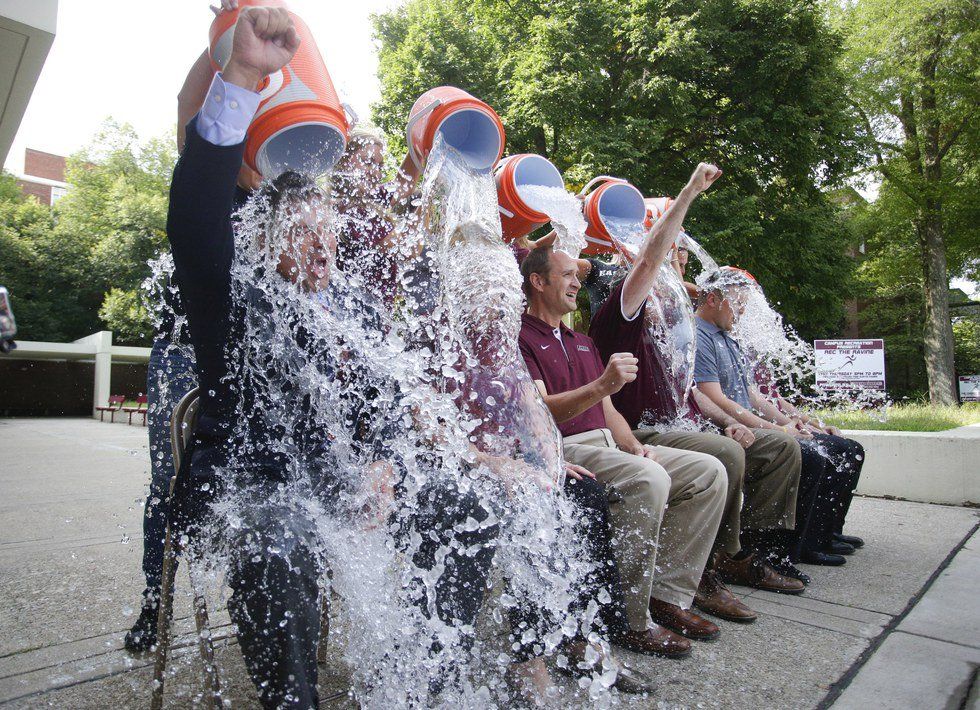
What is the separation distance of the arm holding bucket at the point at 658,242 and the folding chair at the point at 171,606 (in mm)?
2018

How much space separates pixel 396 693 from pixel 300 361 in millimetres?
953

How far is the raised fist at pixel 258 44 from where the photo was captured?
155 centimetres

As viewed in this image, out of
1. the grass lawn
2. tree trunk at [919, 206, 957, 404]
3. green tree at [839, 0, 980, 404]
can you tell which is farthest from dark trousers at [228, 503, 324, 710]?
green tree at [839, 0, 980, 404]

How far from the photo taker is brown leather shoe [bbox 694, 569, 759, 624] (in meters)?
3.01

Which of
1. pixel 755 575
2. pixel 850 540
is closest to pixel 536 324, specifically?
pixel 755 575

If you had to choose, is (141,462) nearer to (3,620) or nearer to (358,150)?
(3,620)

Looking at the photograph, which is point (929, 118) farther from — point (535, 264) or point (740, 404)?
point (535, 264)

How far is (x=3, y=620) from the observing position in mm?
2777

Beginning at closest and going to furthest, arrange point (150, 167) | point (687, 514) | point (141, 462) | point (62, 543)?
point (687, 514) → point (62, 543) → point (141, 462) → point (150, 167)

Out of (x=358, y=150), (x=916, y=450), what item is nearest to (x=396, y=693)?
(x=358, y=150)

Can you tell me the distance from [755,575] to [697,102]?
44.8ft

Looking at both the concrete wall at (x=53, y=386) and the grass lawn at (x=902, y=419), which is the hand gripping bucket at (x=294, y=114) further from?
the concrete wall at (x=53, y=386)

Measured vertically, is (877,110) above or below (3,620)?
above

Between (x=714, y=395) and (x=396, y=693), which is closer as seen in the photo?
(x=396, y=693)
